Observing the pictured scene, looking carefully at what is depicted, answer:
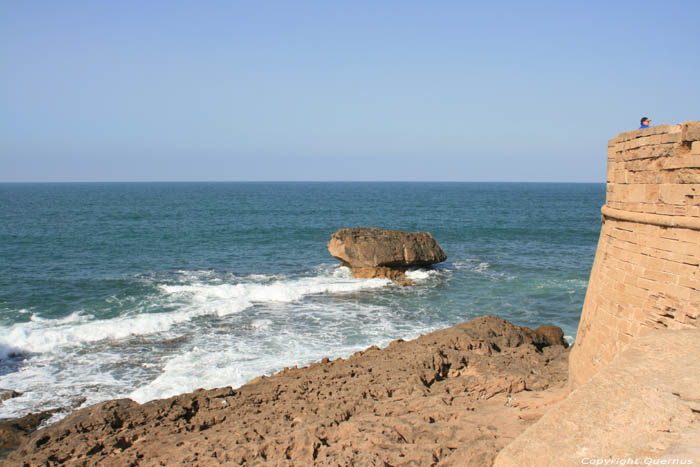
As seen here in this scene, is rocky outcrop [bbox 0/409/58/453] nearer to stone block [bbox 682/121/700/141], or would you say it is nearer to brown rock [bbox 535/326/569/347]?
stone block [bbox 682/121/700/141]

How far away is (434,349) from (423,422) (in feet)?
11.5

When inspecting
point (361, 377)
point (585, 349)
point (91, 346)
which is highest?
point (585, 349)

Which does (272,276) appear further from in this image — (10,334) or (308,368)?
(308,368)

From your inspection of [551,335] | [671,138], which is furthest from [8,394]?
[671,138]

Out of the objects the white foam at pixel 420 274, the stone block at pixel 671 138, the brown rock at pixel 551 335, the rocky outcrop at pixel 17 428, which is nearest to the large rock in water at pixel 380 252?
the white foam at pixel 420 274

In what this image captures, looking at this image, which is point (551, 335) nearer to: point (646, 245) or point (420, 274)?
point (646, 245)

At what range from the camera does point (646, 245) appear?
273 inches

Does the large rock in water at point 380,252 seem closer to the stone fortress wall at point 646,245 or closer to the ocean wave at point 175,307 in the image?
the ocean wave at point 175,307

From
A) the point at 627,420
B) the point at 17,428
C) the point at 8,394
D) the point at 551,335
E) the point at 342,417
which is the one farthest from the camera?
the point at 551,335

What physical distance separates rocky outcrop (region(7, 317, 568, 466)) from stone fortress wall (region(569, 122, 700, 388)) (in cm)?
166

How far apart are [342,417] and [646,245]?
203 inches

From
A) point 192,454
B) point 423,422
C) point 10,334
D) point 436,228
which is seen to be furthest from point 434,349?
point 436,228

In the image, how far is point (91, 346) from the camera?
14680mm

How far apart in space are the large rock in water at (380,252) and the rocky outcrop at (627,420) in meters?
18.4
